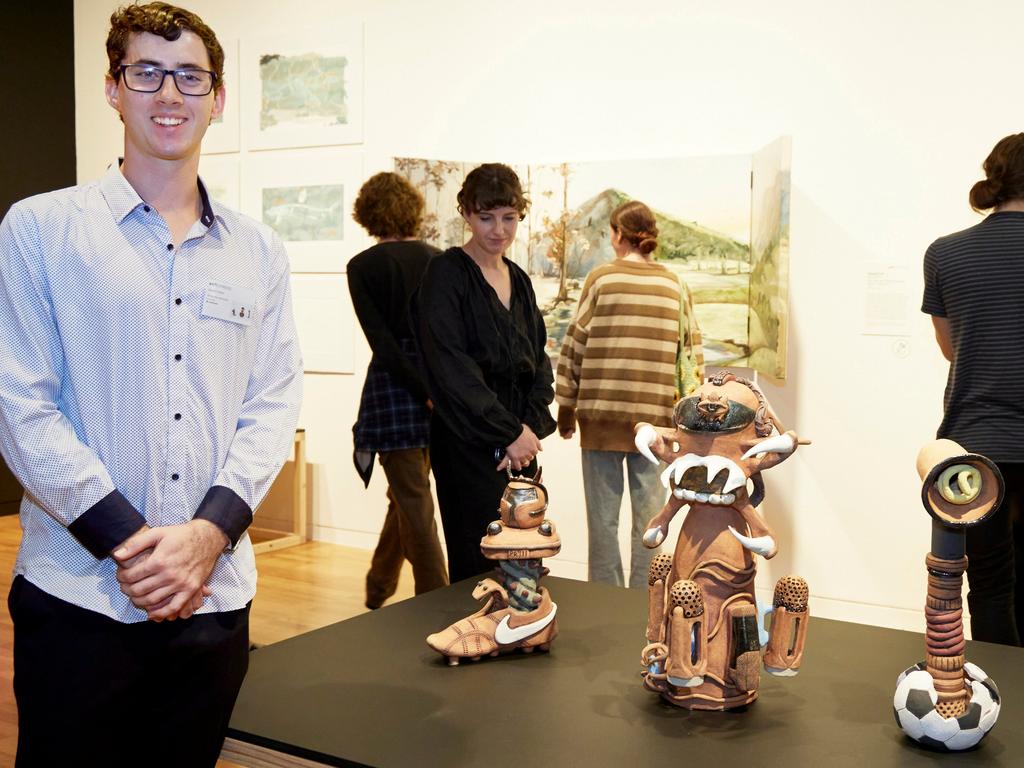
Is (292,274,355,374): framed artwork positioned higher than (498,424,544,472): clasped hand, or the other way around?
(292,274,355,374): framed artwork

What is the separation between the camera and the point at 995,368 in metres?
2.77

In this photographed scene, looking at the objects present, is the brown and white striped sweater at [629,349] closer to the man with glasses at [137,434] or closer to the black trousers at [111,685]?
the man with glasses at [137,434]

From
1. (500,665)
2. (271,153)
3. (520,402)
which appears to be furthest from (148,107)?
(271,153)

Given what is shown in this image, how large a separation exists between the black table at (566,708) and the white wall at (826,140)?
2.46 meters

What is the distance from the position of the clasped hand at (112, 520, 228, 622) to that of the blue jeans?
2.40 m

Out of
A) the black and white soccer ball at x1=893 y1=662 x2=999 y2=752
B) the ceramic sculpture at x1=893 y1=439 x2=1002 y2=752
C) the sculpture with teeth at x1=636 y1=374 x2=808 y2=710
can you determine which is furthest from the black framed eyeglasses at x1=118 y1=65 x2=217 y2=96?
the black and white soccer ball at x1=893 y1=662 x2=999 y2=752

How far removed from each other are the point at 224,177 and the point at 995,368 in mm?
4792

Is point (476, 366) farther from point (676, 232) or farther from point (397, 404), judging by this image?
point (676, 232)

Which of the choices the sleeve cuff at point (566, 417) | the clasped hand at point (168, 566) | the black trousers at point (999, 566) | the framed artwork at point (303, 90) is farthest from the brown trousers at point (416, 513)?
the framed artwork at point (303, 90)

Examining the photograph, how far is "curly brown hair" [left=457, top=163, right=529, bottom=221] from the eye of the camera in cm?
273

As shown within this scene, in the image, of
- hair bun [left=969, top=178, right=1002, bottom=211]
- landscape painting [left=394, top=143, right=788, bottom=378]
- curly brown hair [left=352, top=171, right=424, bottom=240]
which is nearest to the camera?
hair bun [left=969, top=178, right=1002, bottom=211]

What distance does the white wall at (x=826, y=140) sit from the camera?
4160mm

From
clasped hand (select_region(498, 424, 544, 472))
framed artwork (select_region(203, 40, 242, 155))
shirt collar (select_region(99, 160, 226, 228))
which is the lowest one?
clasped hand (select_region(498, 424, 544, 472))

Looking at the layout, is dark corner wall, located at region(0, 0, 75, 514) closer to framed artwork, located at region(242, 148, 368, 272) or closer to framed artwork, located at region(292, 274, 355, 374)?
framed artwork, located at region(242, 148, 368, 272)
